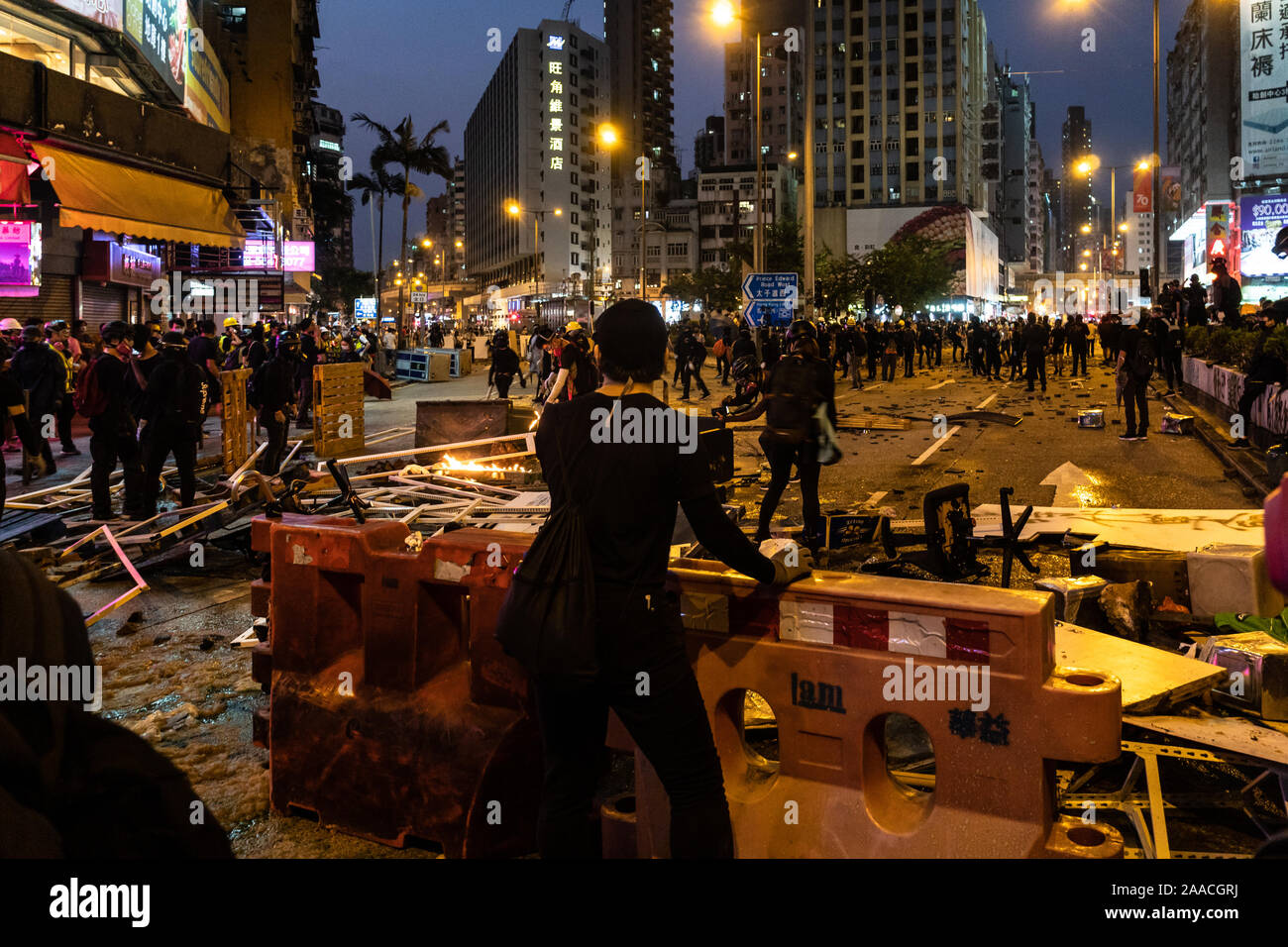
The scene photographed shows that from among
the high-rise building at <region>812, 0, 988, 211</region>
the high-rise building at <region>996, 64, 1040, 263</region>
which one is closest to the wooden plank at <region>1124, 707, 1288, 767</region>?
the high-rise building at <region>812, 0, 988, 211</region>

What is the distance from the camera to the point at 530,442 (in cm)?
1302

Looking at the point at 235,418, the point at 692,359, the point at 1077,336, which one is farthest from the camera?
the point at 1077,336

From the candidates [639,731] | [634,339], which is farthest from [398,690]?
[634,339]

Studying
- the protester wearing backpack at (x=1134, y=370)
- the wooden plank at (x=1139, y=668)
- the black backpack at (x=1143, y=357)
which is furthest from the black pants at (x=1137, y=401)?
the wooden plank at (x=1139, y=668)

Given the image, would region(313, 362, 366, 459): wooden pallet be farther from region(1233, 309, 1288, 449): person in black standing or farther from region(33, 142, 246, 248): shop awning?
region(1233, 309, 1288, 449): person in black standing

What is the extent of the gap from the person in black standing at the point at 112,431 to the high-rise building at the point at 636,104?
142499 mm

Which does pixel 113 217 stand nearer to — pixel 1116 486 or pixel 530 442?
pixel 530 442

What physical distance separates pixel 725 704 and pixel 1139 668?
2147mm

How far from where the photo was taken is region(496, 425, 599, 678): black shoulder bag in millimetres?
3012

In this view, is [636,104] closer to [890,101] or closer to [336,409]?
[890,101]

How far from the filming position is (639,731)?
3.19 m

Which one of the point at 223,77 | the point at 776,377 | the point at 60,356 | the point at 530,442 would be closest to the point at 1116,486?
the point at 776,377

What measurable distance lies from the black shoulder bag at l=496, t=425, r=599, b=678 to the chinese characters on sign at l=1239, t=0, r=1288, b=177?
223 ft

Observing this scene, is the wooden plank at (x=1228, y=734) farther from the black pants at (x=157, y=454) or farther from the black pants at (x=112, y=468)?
the black pants at (x=112, y=468)
